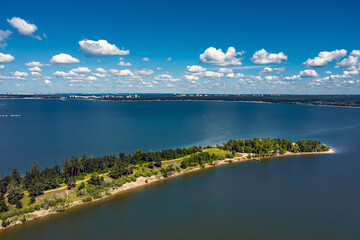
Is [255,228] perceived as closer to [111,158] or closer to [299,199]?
[299,199]

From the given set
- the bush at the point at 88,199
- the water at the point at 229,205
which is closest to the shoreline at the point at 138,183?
the bush at the point at 88,199

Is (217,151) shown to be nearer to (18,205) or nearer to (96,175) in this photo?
(96,175)

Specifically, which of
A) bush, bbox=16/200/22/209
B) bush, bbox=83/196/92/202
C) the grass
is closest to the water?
bush, bbox=83/196/92/202

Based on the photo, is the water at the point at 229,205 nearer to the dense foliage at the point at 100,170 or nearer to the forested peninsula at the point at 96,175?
the forested peninsula at the point at 96,175

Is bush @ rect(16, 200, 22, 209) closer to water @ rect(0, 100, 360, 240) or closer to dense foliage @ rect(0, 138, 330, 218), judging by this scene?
dense foliage @ rect(0, 138, 330, 218)

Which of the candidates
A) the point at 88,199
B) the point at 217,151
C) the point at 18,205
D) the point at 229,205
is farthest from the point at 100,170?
the point at 217,151

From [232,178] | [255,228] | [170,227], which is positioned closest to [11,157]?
[170,227]

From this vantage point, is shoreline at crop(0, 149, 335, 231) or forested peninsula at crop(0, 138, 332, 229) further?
forested peninsula at crop(0, 138, 332, 229)

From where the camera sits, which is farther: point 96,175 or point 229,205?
point 96,175
